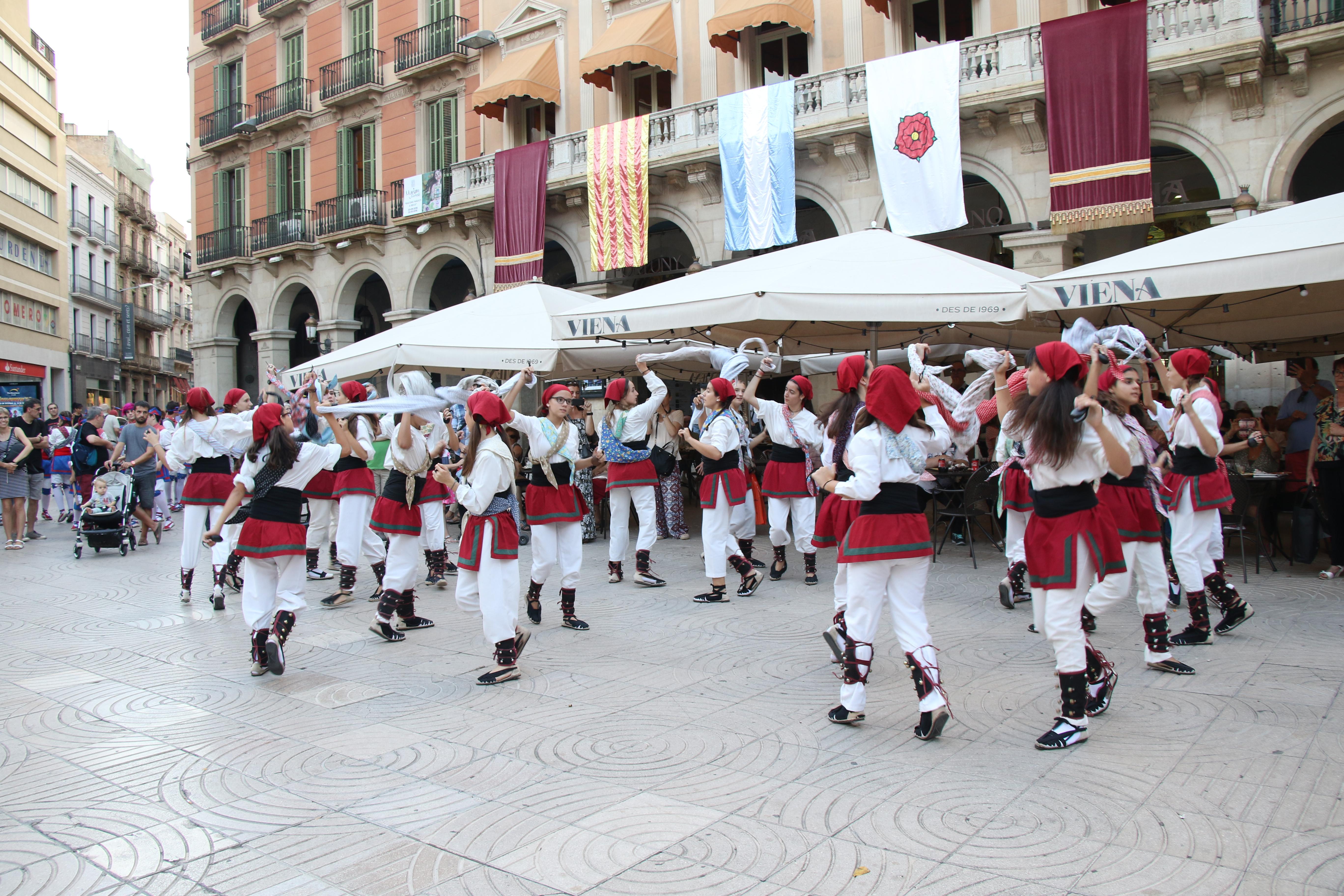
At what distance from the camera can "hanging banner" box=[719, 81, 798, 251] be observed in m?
16.2

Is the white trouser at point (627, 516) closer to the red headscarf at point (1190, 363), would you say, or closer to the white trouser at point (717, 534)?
the white trouser at point (717, 534)

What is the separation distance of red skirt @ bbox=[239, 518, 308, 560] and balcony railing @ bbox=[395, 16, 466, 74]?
19160 millimetres

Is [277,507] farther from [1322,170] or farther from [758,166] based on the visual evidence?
[1322,170]

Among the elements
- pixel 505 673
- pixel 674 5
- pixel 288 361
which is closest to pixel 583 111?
pixel 674 5

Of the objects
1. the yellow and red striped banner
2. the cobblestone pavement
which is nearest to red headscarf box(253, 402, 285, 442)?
the cobblestone pavement

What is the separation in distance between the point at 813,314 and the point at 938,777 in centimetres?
507

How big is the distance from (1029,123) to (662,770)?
13.3 m

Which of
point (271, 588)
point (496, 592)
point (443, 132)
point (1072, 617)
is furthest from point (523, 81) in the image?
point (1072, 617)

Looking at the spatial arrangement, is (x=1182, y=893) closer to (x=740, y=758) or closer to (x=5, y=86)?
(x=740, y=758)

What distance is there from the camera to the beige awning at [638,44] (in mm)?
17906

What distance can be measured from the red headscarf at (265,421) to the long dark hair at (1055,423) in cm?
461

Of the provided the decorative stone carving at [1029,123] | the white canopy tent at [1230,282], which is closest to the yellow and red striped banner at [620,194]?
the decorative stone carving at [1029,123]

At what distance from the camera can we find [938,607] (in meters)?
7.56

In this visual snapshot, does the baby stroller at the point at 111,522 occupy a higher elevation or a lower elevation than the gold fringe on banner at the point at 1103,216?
lower
